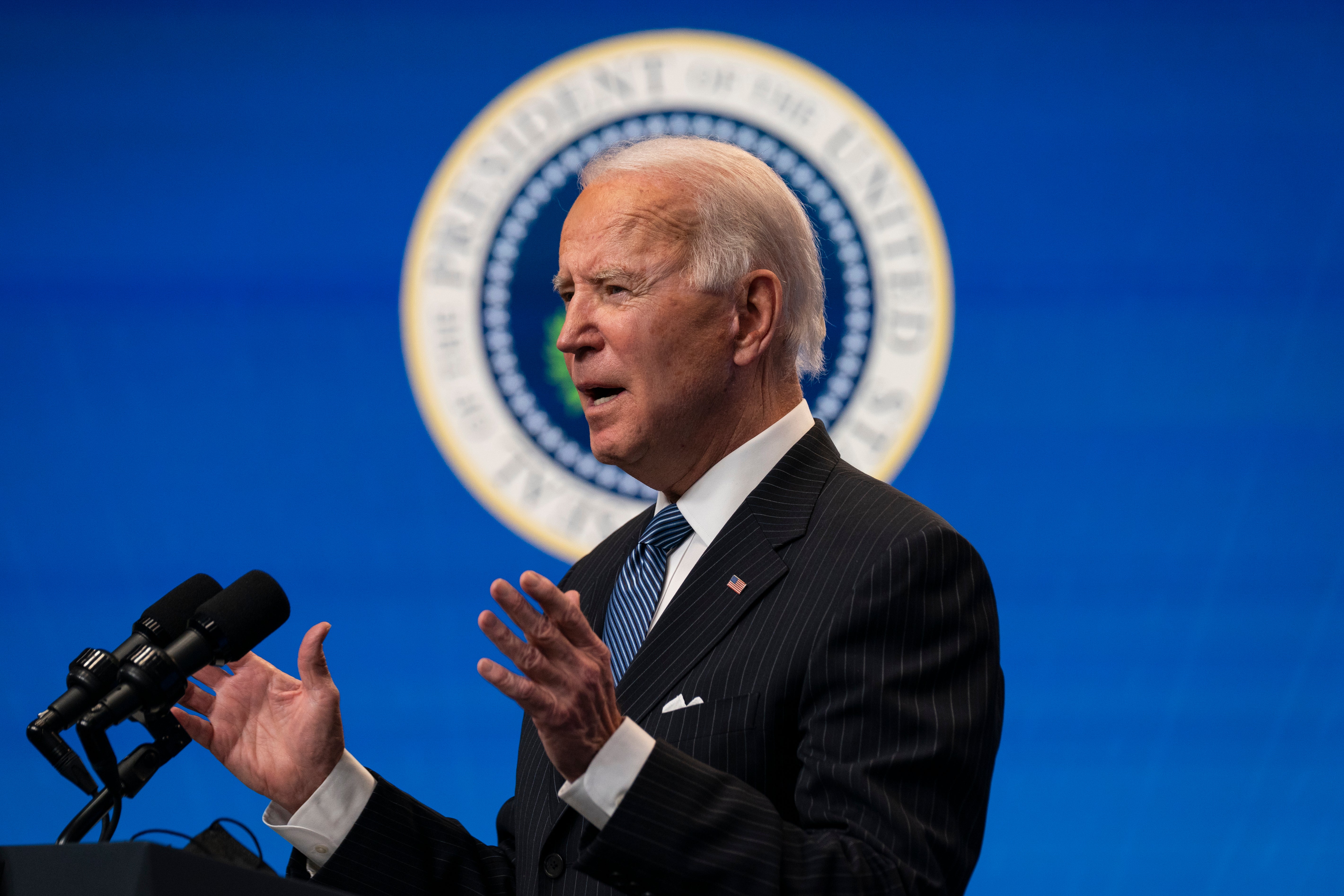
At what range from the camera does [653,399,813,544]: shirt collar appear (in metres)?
1.73

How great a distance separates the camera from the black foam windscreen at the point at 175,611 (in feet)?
4.27

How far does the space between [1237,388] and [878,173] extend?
101 centimetres

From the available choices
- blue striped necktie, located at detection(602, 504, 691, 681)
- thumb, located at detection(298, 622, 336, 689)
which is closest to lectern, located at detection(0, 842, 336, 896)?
thumb, located at detection(298, 622, 336, 689)

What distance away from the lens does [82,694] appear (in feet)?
4.01

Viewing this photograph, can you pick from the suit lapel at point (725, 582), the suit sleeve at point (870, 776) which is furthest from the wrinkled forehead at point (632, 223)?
the suit sleeve at point (870, 776)

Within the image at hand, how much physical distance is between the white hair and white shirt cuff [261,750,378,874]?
0.81 m

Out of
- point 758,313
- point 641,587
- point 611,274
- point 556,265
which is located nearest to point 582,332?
point 611,274

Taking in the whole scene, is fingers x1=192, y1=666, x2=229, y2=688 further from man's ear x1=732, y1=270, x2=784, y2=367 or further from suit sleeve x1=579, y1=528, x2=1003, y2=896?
man's ear x1=732, y1=270, x2=784, y2=367

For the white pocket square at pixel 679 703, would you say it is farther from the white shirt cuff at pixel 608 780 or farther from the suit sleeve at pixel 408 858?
the suit sleeve at pixel 408 858

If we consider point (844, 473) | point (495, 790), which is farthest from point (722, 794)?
point (495, 790)

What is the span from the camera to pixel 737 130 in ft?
9.87

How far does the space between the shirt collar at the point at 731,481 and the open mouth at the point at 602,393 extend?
0.17 metres

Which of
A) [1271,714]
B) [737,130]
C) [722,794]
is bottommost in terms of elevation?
[722,794]

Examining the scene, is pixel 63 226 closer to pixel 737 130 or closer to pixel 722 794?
pixel 737 130
